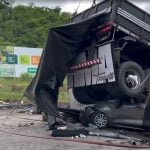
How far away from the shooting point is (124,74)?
38.3 feet

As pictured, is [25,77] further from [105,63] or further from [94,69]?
[105,63]

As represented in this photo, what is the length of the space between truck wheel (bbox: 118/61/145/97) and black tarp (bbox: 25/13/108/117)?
1.26 meters

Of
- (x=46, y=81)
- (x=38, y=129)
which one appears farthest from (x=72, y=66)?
(x=38, y=129)

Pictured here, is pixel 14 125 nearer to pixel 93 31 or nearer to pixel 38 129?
pixel 38 129

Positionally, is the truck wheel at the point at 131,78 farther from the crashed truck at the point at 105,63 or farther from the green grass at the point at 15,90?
the green grass at the point at 15,90

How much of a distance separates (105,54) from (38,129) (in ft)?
8.41

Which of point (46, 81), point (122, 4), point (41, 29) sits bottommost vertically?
point (46, 81)

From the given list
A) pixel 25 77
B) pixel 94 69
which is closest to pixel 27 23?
pixel 25 77

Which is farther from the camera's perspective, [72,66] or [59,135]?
[72,66]

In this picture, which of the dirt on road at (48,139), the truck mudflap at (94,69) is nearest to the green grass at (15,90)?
the truck mudflap at (94,69)

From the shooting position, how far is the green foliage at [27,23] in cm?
5699

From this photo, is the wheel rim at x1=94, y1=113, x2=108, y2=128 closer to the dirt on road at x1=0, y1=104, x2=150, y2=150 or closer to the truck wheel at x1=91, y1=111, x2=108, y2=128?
the truck wheel at x1=91, y1=111, x2=108, y2=128

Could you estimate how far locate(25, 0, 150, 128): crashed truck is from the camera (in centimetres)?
1159

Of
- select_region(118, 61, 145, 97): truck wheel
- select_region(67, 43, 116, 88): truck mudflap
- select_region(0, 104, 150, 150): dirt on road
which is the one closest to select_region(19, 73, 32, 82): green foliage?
select_region(0, 104, 150, 150): dirt on road
